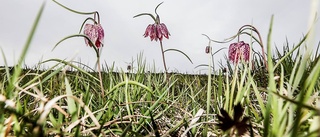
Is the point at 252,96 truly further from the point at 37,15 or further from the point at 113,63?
the point at 37,15

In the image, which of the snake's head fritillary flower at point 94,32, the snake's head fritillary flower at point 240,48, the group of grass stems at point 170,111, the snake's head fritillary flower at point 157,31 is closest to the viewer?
the group of grass stems at point 170,111

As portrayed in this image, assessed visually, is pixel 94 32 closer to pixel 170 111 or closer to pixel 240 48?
pixel 170 111

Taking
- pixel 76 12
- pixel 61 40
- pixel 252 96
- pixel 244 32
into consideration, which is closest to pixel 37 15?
pixel 61 40

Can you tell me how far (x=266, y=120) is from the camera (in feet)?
2.53

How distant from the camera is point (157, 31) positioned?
9.57ft

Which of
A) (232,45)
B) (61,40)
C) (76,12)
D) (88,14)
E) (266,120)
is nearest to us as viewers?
(266,120)

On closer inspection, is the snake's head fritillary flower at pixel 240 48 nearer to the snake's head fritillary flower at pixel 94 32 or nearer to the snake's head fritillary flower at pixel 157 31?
the snake's head fritillary flower at pixel 157 31

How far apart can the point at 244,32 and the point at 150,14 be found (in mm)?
760

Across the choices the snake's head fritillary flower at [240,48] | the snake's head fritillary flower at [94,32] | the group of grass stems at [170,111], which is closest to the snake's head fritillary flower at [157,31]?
the group of grass stems at [170,111]

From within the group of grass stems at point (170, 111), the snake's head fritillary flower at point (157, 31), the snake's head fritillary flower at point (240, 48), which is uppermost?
the snake's head fritillary flower at point (157, 31)

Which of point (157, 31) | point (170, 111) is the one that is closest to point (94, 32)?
point (170, 111)

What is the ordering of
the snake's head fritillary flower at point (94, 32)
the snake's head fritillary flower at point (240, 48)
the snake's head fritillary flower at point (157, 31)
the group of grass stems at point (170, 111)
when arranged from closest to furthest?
the group of grass stems at point (170, 111) → the snake's head fritillary flower at point (94, 32) → the snake's head fritillary flower at point (240, 48) → the snake's head fritillary flower at point (157, 31)

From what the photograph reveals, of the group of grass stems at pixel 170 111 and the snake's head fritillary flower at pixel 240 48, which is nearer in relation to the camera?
the group of grass stems at pixel 170 111

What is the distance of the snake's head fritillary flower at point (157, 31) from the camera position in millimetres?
2920
